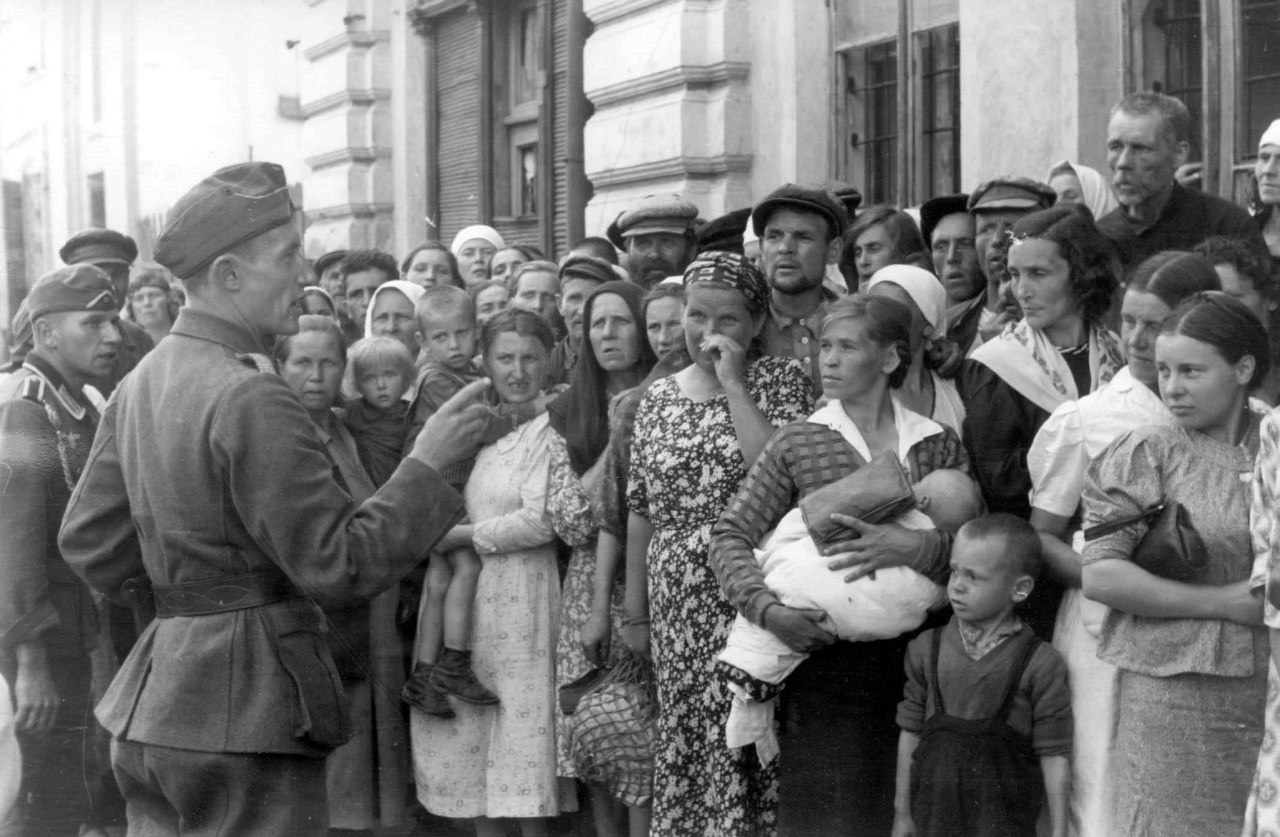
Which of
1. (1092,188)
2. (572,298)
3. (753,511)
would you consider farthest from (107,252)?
(1092,188)

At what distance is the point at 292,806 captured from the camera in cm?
299

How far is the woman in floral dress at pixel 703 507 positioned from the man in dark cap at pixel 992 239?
64 cm

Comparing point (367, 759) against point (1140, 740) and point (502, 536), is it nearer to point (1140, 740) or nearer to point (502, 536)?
point (502, 536)

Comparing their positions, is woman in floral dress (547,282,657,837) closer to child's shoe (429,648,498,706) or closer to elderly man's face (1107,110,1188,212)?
child's shoe (429,648,498,706)

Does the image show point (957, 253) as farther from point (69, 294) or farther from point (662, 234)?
point (69, 294)

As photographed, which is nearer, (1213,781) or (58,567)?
(1213,781)

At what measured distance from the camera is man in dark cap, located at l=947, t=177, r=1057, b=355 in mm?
4449

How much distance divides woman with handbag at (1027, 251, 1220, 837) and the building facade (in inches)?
68.8

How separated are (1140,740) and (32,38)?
11.9 feet

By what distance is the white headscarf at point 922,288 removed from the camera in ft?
13.4

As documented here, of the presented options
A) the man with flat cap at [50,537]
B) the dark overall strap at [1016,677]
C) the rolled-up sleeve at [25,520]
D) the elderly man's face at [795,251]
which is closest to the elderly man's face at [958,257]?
the elderly man's face at [795,251]

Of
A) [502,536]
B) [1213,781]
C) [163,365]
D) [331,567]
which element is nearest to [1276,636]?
[1213,781]

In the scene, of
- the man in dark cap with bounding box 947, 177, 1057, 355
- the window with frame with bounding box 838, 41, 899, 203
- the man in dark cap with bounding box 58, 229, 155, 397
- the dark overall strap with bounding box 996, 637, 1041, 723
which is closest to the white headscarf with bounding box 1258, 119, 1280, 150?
the man in dark cap with bounding box 947, 177, 1057, 355

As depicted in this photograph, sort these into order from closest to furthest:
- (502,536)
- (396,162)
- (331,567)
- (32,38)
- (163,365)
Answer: (331,567), (163,365), (32,38), (502,536), (396,162)
